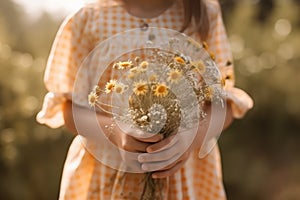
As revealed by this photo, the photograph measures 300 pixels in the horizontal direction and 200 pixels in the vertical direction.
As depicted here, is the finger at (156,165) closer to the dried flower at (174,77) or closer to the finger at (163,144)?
the finger at (163,144)

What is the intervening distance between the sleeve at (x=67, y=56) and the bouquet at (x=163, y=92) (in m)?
0.26

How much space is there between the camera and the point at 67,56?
1381mm

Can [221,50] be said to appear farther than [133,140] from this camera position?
Yes

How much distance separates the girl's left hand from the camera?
1.13m

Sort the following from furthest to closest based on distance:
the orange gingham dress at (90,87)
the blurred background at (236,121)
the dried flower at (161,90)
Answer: the blurred background at (236,121) < the orange gingham dress at (90,87) < the dried flower at (161,90)

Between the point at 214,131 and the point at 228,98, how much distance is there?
4.5 inches

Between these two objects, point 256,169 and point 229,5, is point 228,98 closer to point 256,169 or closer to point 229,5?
point 256,169

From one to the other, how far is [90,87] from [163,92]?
0.33 metres

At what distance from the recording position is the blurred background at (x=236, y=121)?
292 centimetres

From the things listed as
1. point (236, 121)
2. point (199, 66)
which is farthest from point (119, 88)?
point (236, 121)

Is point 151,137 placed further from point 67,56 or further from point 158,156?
point 67,56

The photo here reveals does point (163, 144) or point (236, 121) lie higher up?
point (163, 144)

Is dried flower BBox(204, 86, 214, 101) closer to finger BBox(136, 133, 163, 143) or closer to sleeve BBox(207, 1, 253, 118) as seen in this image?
finger BBox(136, 133, 163, 143)

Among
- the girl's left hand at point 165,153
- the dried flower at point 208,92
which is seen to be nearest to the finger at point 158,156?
the girl's left hand at point 165,153
